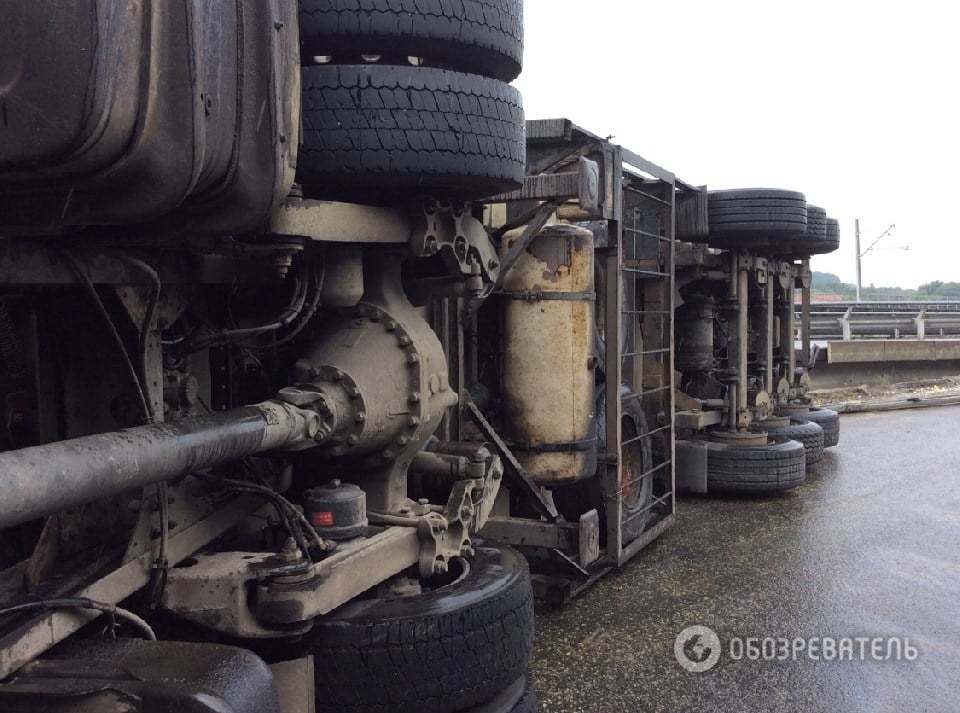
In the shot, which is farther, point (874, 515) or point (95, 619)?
point (874, 515)

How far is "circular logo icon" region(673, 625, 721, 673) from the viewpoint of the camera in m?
4.08

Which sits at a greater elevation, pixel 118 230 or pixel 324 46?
pixel 324 46

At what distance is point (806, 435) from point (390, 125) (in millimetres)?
6735

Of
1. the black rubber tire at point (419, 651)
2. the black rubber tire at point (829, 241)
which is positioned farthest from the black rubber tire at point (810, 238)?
the black rubber tire at point (419, 651)

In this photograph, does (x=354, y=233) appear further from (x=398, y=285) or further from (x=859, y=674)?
(x=859, y=674)

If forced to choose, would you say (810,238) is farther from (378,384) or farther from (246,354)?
(246,354)

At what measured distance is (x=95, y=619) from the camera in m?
2.33

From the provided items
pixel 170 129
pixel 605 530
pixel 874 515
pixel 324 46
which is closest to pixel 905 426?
pixel 874 515

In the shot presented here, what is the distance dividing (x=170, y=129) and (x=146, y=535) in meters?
1.17

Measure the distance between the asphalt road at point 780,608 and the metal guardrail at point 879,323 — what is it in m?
9.86

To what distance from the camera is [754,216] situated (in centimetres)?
747

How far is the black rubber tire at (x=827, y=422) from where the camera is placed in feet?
30.2

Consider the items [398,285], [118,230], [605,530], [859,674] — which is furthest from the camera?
[605,530]

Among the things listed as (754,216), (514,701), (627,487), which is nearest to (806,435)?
(754,216)
